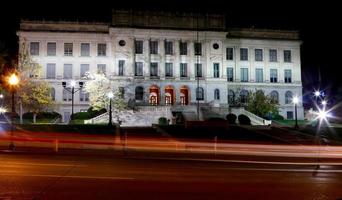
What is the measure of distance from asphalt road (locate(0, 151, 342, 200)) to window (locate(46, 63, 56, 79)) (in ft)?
167

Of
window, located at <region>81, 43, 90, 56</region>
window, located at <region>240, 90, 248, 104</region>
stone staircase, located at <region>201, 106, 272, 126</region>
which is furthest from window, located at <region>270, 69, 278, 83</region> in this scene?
window, located at <region>81, 43, 90, 56</region>

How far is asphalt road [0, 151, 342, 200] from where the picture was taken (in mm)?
12867

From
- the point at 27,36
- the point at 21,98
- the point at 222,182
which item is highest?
the point at 27,36

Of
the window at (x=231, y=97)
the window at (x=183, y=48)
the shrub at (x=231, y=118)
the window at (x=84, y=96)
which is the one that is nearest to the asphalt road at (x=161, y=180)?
the shrub at (x=231, y=118)

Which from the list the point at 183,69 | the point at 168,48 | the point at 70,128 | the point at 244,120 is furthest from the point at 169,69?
the point at 70,128

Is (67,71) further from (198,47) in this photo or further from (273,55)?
(273,55)

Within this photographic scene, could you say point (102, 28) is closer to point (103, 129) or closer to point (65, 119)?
Answer: point (65, 119)

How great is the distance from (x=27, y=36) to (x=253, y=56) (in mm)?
36302

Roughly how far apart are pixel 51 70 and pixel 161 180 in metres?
58.2

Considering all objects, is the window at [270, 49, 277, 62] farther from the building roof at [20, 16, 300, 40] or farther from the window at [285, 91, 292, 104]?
the building roof at [20, 16, 300, 40]

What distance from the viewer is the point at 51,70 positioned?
70.4 meters

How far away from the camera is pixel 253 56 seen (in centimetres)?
7731

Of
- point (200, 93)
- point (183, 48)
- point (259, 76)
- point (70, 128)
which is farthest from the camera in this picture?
point (259, 76)

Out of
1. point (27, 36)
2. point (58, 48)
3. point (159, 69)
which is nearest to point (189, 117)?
point (159, 69)
